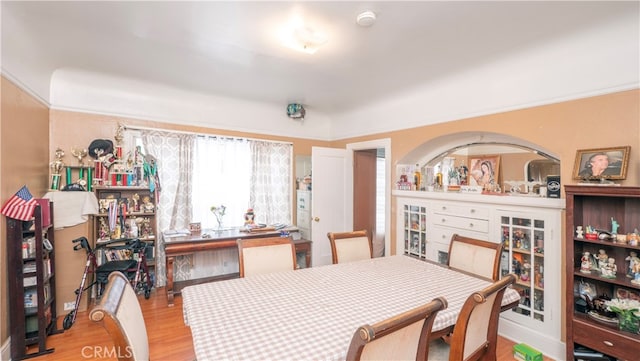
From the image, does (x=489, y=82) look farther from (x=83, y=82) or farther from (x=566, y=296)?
(x=83, y=82)

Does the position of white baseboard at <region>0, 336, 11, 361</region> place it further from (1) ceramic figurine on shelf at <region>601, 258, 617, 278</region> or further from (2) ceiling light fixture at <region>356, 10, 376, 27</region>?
(1) ceramic figurine on shelf at <region>601, 258, 617, 278</region>

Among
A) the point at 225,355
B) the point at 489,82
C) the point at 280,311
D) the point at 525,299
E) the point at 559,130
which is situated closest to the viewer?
the point at 225,355

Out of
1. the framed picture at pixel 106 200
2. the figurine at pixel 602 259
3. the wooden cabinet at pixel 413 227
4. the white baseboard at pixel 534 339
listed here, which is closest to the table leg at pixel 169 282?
the framed picture at pixel 106 200

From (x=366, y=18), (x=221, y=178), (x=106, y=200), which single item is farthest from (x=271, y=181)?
(x=366, y=18)

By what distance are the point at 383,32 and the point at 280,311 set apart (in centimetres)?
205

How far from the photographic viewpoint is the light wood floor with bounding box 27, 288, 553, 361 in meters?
2.34

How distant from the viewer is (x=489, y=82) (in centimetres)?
279

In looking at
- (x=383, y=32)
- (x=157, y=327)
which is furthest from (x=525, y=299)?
(x=157, y=327)

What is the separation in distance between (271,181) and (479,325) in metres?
3.45

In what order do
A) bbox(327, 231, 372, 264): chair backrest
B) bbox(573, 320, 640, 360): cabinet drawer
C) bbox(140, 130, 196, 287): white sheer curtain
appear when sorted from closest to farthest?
bbox(573, 320, 640, 360): cabinet drawer → bbox(327, 231, 372, 264): chair backrest → bbox(140, 130, 196, 287): white sheer curtain

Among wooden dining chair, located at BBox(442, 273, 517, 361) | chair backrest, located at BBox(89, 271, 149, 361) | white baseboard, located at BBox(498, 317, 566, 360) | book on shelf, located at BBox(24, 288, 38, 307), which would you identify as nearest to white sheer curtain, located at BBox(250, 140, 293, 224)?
book on shelf, located at BBox(24, 288, 38, 307)

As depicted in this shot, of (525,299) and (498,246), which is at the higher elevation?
(498,246)

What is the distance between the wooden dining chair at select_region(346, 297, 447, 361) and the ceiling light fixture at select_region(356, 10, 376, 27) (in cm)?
175

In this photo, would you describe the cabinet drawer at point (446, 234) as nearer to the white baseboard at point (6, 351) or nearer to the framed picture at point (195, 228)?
the framed picture at point (195, 228)
